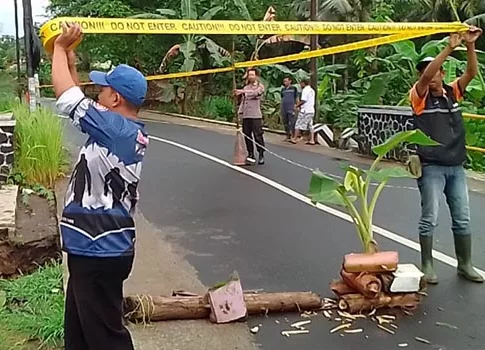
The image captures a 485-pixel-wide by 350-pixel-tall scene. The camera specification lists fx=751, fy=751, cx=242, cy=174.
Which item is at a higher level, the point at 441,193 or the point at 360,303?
the point at 441,193

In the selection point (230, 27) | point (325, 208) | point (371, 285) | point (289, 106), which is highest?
point (230, 27)

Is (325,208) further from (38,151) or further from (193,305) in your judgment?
(193,305)

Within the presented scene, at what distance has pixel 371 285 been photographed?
5289mm

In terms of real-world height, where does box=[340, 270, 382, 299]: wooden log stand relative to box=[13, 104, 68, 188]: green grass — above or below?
below

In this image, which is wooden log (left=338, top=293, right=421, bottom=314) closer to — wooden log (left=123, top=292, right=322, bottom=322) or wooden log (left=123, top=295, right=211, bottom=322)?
wooden log (left=123, top=292, right=322, bottom=322)

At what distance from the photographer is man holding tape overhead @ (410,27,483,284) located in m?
5.84

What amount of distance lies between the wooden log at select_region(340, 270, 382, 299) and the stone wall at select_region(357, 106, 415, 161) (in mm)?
8724

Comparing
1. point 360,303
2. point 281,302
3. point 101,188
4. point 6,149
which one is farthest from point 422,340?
point 6,149

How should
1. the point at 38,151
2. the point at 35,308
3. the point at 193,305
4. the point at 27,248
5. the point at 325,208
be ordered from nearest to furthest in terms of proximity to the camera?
the point at 193,305
the point at 35,308
the point at 27,248
the point at 325,208
the point at 38,151

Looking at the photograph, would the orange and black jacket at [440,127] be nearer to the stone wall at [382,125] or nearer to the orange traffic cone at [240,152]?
the orange traffic cone at [240,152]

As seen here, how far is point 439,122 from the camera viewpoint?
588 cm

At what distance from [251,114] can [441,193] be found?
8036mm

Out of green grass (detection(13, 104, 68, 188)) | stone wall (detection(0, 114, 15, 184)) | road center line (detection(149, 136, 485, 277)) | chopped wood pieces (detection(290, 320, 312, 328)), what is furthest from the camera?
green grass (detection(13, 104, 68, 188))

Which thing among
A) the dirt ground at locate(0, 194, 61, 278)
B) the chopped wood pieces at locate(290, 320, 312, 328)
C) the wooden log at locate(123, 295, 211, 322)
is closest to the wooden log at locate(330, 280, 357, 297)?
the chopped wood pieces at locate(290, 320, 312, 328)
